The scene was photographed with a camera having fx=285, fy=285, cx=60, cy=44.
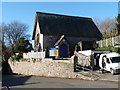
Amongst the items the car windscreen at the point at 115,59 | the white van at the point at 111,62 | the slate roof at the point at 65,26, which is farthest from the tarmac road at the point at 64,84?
the slate roof at the point at 65,26

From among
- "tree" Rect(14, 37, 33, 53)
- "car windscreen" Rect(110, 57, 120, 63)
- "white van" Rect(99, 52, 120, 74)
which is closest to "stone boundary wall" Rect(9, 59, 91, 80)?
"white van" Rect(99, 52, 120, 74)

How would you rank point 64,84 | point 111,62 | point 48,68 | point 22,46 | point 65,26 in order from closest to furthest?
point 64,84 → point 111,62 → point 48,68 → point 65,26 → point 22,46

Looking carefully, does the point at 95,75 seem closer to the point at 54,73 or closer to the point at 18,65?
the point at 54,73

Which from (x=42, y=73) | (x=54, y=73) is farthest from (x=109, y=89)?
(x=42, y=73)

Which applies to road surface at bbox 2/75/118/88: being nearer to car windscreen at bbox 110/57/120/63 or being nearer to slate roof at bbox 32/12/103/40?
car windscreen at bbox 110/57/120/63

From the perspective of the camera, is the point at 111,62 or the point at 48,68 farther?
the point at 48,68

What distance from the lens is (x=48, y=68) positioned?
35.7 m

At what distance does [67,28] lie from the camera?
51.3 m

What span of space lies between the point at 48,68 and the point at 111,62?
32.5 ft

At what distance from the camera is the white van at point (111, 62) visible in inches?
1074

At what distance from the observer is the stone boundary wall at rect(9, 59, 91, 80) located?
31406mm

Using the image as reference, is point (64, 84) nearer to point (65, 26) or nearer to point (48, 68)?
point (48, 68)

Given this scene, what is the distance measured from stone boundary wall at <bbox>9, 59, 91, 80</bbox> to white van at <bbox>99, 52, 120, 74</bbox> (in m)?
2.54

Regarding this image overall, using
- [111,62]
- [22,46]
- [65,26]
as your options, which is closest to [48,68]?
[111,62]
